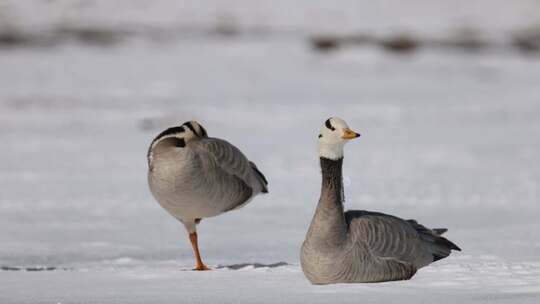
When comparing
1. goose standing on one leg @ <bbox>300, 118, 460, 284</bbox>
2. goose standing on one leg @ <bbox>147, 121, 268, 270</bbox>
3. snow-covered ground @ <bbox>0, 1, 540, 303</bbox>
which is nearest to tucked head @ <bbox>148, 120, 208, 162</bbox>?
goose standing on one leg @ <bbox>147, 121, 268, 270</bbox>

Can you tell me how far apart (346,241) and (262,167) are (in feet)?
28.1

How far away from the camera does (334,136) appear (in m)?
6.30

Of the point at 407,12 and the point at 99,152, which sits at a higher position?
the point at 407,12

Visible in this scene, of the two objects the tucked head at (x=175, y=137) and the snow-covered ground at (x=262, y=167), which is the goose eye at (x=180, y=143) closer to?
the tucked head at (x=175, y=137)

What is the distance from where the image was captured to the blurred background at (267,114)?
32.8 ft

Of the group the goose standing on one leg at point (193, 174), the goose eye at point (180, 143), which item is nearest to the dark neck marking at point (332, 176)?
the goose standing on one leg at point (193, 174)

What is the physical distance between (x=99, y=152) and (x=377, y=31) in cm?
2730

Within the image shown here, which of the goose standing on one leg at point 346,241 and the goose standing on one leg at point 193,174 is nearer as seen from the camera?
the goose standing on one leg at point 346,241

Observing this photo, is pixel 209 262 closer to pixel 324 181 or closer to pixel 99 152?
pixel 324 181

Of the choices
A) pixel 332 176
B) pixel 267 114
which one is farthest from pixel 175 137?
pixel 267 114

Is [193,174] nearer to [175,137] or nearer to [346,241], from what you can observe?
[175,137]

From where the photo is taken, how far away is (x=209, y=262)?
8.54 m

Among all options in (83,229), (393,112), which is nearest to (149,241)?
(83,229)

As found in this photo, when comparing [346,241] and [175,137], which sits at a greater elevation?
[175,137]
